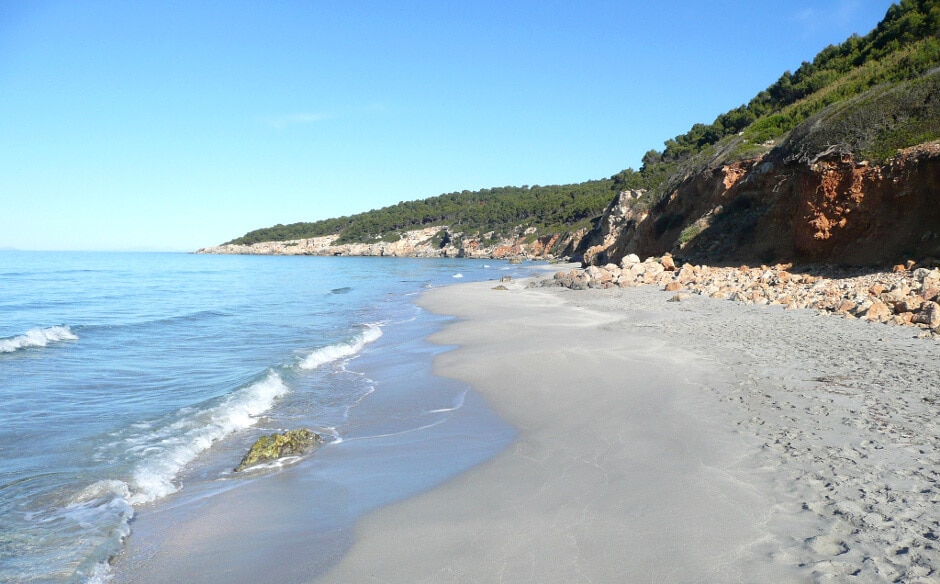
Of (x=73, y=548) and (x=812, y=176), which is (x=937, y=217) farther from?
(x=73, y=548)

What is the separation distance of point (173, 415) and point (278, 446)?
253cm

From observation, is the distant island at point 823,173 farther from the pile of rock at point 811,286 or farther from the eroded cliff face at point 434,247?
the eroded cliff face at point 434,247

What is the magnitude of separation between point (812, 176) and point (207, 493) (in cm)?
1948

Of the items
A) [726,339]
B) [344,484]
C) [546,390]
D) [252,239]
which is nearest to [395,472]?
[344,484]

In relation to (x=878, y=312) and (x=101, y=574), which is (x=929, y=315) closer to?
(x=878, y=312)

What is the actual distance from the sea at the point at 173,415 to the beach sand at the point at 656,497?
1.25 feet

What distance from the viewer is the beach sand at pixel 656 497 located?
3.58 m

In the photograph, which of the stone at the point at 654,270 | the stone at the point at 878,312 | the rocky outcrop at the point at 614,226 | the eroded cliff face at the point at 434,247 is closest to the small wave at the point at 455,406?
the stone at the point at 878,312

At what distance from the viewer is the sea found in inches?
193

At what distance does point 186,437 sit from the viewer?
6918 mm

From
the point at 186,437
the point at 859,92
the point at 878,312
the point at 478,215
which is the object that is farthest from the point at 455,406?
→ the point at 478,215

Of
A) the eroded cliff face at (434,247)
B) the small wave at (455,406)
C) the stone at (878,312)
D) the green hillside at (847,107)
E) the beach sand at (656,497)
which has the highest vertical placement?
the green hillside at (847,107)

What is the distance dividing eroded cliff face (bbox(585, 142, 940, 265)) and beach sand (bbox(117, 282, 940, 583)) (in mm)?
8970

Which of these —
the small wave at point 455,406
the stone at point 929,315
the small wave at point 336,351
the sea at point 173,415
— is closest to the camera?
the sea at point 173,415
